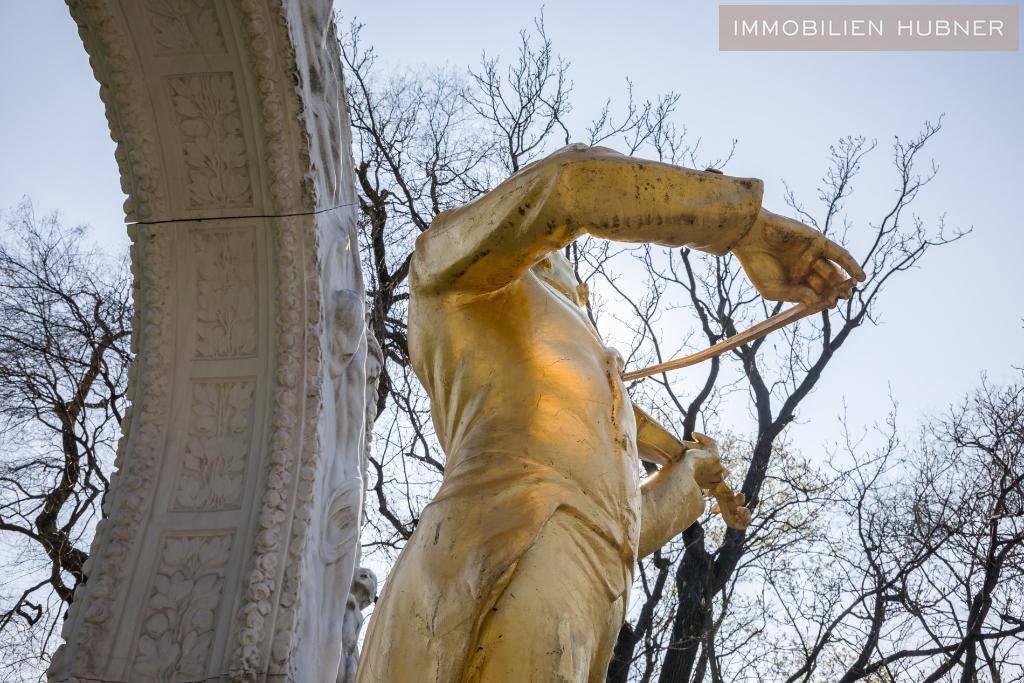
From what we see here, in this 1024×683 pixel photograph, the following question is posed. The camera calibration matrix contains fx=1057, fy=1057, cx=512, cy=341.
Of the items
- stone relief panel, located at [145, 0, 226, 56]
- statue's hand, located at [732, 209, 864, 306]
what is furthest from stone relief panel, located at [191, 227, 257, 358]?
statue's hand, located at [732, 209, 864, 306]

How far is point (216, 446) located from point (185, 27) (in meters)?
1.33

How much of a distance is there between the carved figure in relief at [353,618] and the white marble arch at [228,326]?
0.12 metres

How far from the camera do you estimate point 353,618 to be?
340 centimetres

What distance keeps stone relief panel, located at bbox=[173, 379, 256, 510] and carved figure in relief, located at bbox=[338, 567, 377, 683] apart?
20.6 inches

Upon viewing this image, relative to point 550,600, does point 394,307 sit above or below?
above

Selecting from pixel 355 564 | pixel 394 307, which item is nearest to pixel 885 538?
pixel 394 307

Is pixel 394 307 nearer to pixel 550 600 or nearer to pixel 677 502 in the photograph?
pixel 677 502

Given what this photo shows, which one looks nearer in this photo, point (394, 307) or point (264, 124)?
point (264, 124)

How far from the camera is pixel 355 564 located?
3430 millimetres

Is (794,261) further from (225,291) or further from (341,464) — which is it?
(225,291)

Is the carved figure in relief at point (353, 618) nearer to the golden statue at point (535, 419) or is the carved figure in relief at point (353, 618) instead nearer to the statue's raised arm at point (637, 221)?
the golden statue at point (535, 419)

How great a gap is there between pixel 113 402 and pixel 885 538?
6522 mm

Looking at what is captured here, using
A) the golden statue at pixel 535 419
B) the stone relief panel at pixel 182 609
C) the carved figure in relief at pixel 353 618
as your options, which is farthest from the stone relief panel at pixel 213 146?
the golden statue at pixel 535 419

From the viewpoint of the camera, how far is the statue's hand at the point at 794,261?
2.01m
